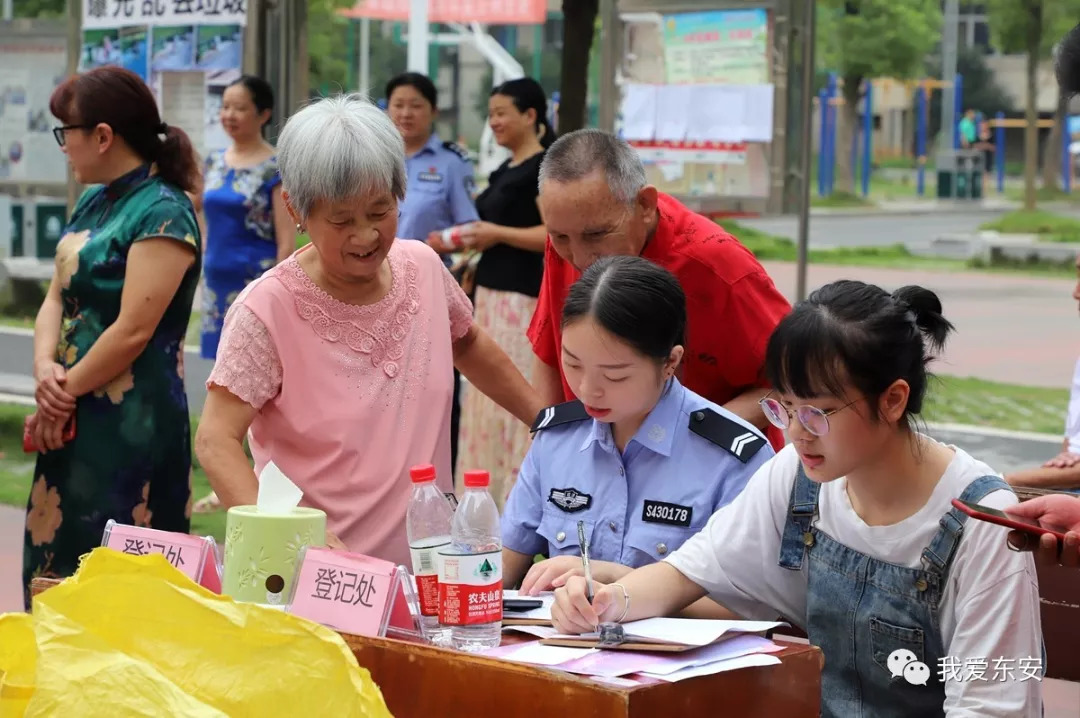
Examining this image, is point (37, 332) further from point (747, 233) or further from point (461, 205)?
point (747, 233)

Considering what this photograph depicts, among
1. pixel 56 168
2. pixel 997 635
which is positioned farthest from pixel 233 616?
pixel 56 168

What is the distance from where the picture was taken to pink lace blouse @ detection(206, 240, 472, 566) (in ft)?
9.16

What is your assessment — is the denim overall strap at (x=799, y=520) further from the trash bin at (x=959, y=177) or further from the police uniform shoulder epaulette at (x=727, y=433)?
the trash bin at (x=959, y=177)

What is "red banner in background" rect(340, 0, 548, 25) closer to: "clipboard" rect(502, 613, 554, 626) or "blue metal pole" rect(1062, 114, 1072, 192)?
"blue metal pole" rect(1062, 114, 1072, 192)

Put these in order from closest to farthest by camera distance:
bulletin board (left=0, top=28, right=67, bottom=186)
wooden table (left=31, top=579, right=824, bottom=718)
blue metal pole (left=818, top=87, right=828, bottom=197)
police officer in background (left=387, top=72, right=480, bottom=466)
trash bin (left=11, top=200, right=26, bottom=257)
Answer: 1. wooden table (left=31, top=579, right=824, bottom=718)
2. police officer in background (left=387, top=72, right=480, bottom=466)
3. bulletin board (left=0, top=28, right=67, bottom=186)
4. trash bin (left=11, top=200, right=26, bottom=257)
5. blue metal pole (left=818, top=87, right=828, bottom=197)

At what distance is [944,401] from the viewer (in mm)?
9398

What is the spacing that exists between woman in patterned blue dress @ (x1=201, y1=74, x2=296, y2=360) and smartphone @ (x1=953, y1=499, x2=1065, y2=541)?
15.6ft

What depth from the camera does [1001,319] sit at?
44.3 feet

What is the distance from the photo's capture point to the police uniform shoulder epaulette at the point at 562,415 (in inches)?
110

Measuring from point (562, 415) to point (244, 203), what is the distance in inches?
156

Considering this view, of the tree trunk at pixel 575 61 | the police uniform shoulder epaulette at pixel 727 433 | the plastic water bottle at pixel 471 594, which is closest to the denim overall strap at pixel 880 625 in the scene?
the police uniform shoulder epaulette at pixel 727 433

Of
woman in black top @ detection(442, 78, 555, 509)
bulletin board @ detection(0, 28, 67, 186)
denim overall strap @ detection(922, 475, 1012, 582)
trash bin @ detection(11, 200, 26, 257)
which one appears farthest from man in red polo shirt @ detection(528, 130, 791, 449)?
trash bin @ detection(11, 200, 26, 257)

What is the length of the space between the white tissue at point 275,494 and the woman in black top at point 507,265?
3.37 metres

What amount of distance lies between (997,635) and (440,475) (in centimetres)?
120
